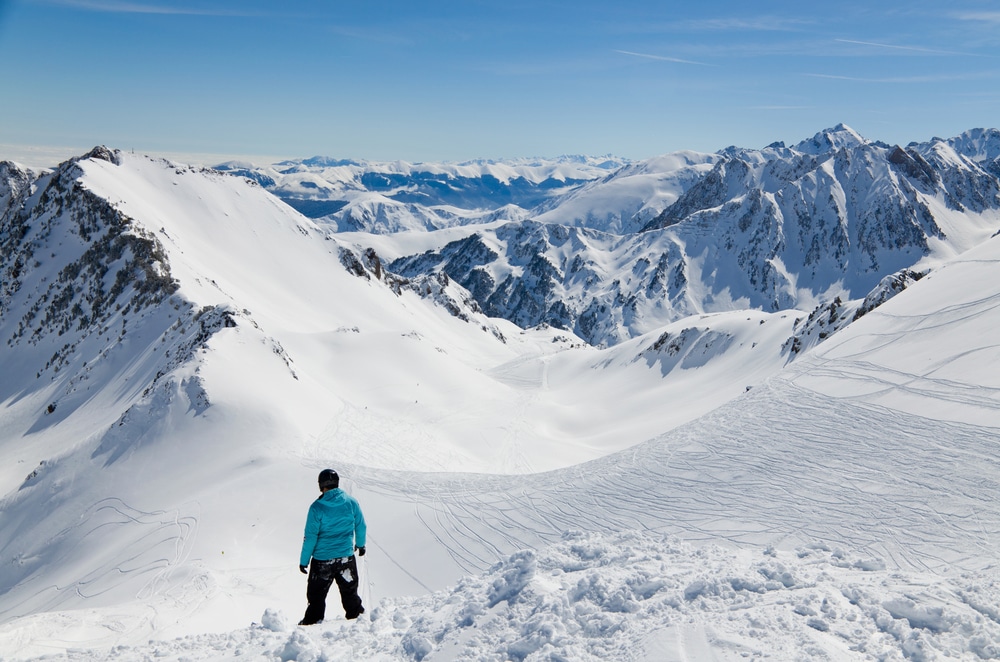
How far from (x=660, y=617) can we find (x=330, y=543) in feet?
16.8

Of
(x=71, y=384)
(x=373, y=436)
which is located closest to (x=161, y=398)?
(x=373, y=436)

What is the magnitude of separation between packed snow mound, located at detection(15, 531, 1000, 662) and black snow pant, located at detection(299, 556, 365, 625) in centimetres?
36

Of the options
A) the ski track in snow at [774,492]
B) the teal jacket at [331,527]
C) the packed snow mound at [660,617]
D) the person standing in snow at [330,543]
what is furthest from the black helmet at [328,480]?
the ski track in snow at [774,492]

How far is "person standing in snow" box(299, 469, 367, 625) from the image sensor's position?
9273mm

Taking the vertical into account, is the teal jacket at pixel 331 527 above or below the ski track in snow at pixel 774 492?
above

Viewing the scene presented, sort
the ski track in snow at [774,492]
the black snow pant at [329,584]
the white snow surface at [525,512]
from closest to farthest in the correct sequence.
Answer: the white snow surface at [525,512] → the black snow pant at [329,584] → the ski track in snow at [774,492]

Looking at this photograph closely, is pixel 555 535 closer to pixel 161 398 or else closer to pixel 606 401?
pixel 161 398

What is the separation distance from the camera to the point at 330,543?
9.36 m

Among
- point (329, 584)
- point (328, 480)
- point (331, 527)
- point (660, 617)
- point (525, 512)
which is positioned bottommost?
point (525, 512)

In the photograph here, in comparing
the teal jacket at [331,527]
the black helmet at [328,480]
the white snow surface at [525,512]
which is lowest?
the white snow surface at [525,512]

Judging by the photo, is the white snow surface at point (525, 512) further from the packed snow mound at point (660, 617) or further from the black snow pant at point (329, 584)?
the black snow pant at point (329, 584)

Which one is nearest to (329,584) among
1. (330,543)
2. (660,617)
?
(330,543)

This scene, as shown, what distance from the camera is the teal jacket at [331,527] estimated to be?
9.26 meters

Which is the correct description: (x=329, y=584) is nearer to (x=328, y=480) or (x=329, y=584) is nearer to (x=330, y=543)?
(x=330, y=543)
